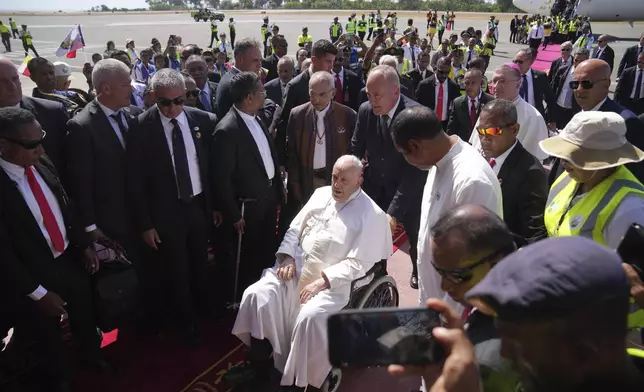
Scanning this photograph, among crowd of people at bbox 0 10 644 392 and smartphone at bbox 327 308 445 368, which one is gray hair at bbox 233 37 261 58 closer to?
crowd of people at bbox 0 10 644 392

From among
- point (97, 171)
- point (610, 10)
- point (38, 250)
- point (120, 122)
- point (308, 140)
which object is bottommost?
point (38, 250)

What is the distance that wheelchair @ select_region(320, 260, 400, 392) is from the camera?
310cm

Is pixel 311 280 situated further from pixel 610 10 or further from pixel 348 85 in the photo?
pixel 610 10

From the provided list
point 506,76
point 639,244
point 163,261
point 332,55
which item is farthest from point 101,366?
point 506,76

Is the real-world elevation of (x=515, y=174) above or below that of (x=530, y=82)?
below

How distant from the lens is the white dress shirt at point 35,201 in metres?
2.76

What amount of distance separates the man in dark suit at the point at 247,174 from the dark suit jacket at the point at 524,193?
6.40ft

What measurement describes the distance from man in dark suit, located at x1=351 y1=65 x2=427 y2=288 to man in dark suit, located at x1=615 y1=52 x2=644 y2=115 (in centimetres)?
475

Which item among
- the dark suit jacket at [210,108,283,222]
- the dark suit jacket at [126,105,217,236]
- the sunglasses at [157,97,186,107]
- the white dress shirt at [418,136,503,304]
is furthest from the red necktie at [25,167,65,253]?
the white dress shirt at [418,136,503,304]

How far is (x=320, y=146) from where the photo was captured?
4684mm

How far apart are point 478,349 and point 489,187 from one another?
134cm

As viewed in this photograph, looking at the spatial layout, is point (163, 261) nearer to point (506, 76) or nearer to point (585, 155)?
point (585, 155)

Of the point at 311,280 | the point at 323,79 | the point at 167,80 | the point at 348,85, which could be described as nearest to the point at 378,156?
the point at 323,79

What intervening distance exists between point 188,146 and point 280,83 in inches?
140
